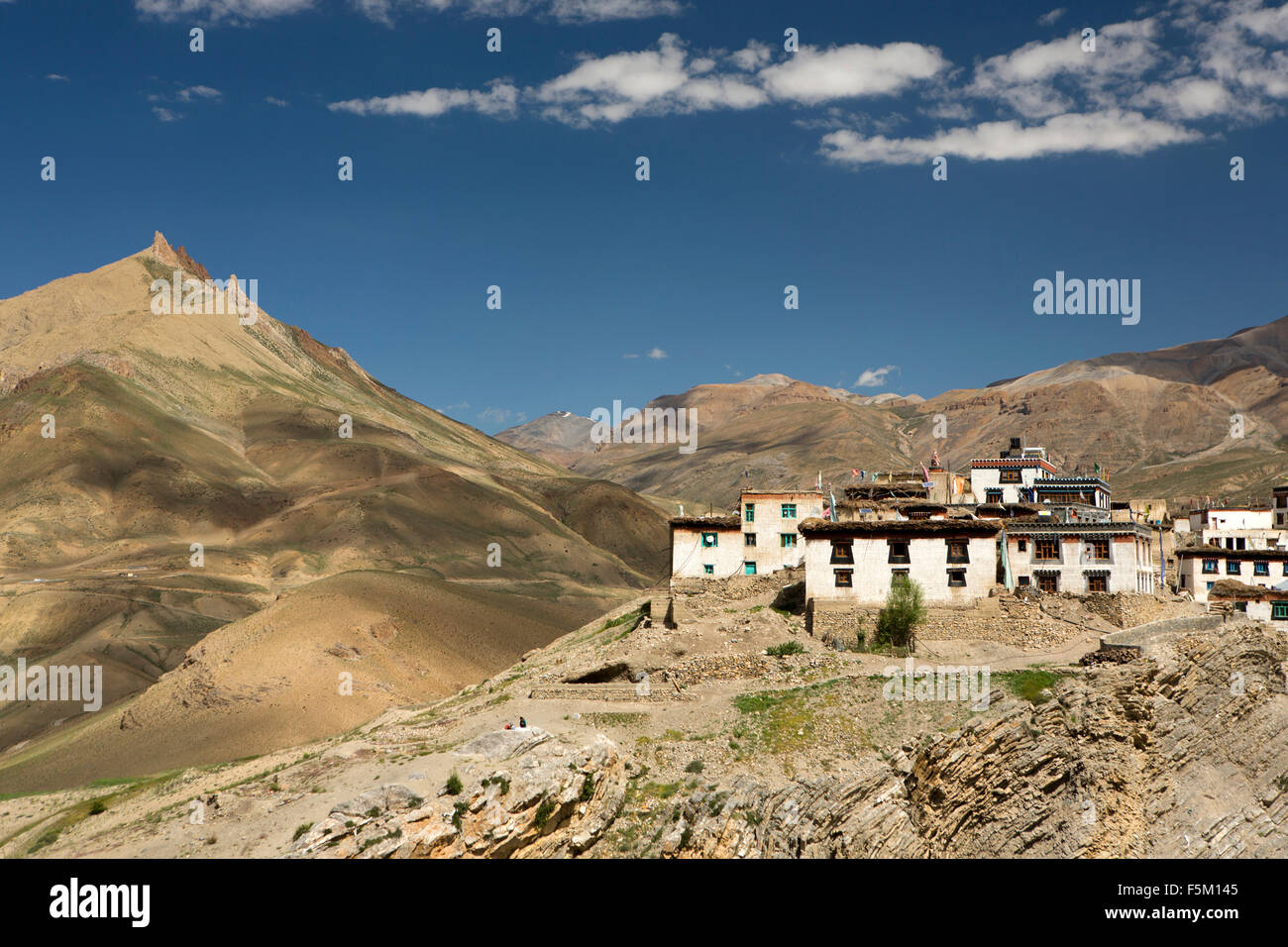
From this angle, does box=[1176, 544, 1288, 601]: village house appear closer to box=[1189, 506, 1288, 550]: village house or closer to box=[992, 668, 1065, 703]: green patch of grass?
box=[1189, 506, 1288, 550]: village house

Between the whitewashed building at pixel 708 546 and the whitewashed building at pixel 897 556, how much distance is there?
993cm

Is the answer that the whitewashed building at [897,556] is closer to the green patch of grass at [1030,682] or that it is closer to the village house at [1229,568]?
the green patch of grass at [1030,682]

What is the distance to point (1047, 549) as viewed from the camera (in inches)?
1879

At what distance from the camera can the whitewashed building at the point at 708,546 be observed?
5278 cm

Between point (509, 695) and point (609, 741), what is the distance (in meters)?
9.56

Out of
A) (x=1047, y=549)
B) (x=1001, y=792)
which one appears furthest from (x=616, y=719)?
(x=1047, y=549)

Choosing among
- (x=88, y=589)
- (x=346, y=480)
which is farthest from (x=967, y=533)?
(x=346, y=480)

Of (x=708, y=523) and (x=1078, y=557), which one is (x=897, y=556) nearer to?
(x=1078, y=557)

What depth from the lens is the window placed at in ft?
156

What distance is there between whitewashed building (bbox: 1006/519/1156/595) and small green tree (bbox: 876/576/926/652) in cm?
773

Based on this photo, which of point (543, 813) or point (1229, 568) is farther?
point (1229, 568)

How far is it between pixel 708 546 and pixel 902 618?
13858mm

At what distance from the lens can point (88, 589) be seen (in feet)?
332
